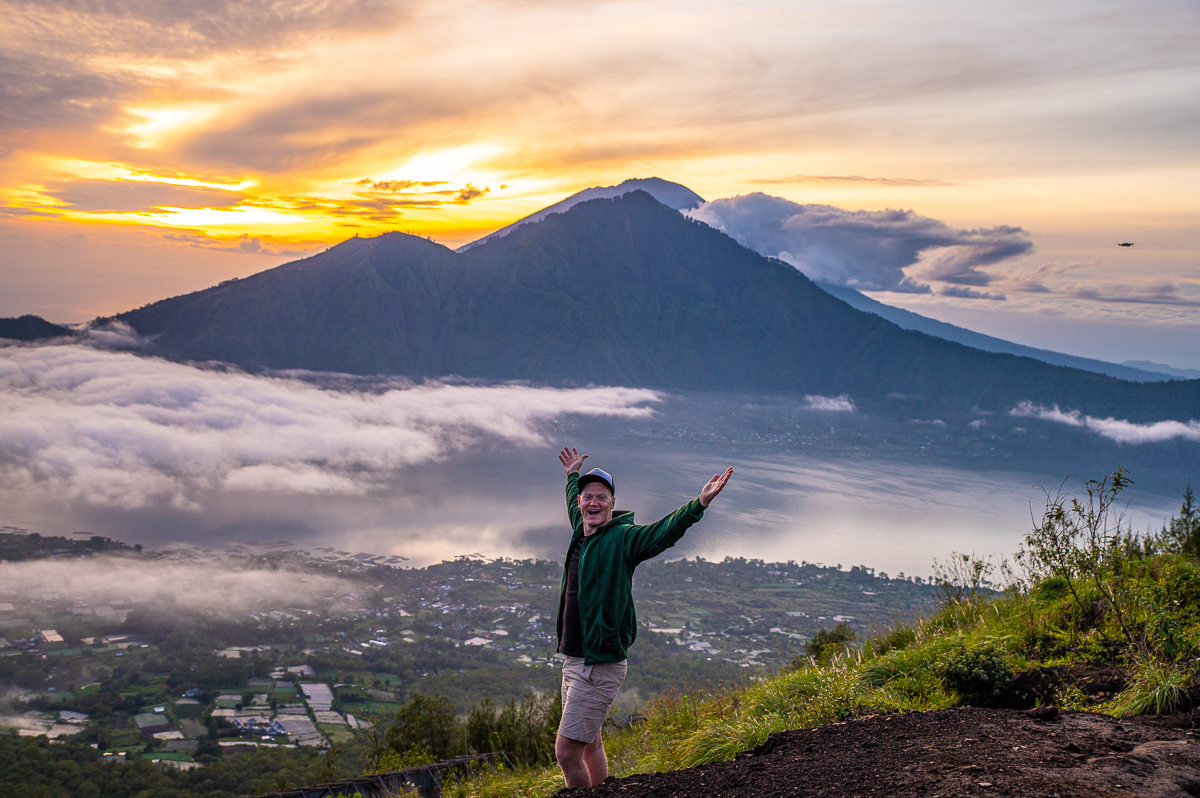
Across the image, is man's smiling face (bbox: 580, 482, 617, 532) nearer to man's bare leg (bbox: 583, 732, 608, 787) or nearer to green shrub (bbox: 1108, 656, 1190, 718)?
man's bare leg (bbox: 583, 732, 608, 787)

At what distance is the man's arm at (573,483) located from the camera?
181 inches

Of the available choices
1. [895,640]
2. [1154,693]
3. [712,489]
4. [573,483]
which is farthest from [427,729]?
[1154,693]

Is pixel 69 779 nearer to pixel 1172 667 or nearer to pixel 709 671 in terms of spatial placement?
pixel 709 671

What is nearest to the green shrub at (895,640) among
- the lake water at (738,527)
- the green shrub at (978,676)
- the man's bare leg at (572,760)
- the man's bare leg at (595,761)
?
the green shrub at (978,676)

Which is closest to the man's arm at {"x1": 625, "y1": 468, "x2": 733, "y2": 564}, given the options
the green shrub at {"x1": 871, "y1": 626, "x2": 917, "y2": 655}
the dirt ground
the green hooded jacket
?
the green hooded jacket

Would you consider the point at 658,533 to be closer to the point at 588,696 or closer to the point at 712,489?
the point at 712,489

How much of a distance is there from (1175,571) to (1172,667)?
2.14 meters

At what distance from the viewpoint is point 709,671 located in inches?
1778

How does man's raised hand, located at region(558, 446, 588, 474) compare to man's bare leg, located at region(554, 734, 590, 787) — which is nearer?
man's bare leg, located at region(554, 734, 590, 787)

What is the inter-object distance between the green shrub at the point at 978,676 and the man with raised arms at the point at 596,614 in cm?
284

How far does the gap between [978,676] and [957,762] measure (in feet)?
6.98

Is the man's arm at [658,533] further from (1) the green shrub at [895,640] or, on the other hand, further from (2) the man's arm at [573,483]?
(1) the green shrub at [895,640]

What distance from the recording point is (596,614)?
395 cm

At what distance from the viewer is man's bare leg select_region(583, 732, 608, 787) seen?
417cm
